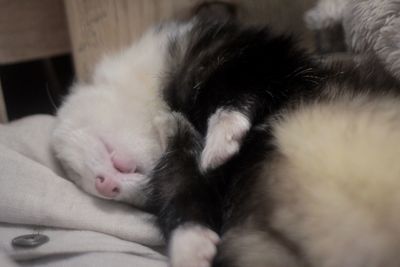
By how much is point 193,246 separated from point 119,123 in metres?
0.34

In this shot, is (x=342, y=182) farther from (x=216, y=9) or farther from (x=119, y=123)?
(x=216, y=9)

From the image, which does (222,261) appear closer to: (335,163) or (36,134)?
(335,163)

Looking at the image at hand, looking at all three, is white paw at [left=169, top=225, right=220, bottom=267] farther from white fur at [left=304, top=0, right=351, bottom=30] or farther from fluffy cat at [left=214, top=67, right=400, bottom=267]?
white fur at [left=304, top=0, right=351, bottom=30]

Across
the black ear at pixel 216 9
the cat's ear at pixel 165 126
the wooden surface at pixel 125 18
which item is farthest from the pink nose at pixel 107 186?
the black ear at pixel 216 9

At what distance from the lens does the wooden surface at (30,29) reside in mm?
1360

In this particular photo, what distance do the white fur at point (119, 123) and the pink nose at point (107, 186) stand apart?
0.05 feet

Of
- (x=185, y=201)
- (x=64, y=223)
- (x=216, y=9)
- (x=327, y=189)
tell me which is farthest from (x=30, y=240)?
(x=216, y=9)

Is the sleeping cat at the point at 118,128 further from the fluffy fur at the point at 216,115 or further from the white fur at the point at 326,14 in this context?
the white fur at the point at 326,14

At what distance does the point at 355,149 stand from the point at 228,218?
0.24 meters

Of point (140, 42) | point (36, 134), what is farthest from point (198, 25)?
point (36, 134)

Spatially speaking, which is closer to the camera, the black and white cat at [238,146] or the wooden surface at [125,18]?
the black and white cat at [238,146]

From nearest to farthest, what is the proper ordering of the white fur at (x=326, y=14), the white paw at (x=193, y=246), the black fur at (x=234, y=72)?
the white paw at (x=193, y=246), the black fur at (x=234, y=72), the white fur at (x=326, y=14)

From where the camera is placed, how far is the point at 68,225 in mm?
959

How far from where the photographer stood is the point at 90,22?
1.30 meters
